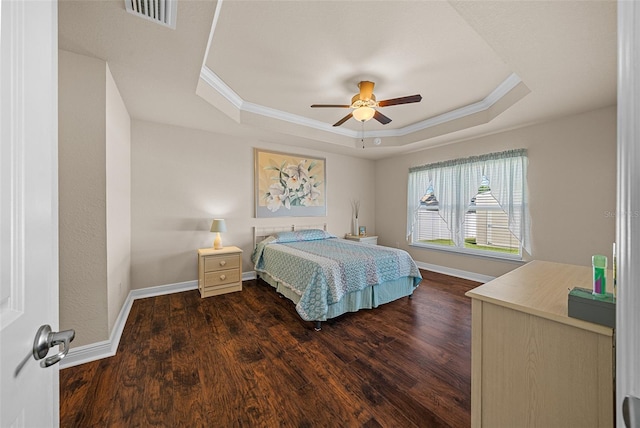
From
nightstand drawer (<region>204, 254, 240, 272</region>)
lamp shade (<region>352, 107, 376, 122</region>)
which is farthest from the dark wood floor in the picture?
lamp shade (<region>352, 107, 376, 122</region>)

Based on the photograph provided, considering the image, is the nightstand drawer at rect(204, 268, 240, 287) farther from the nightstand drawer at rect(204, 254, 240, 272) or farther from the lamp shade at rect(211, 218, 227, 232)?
the lamp shade at rect(211, 218, 227, 232)

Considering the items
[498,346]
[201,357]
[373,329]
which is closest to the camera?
[498,346]

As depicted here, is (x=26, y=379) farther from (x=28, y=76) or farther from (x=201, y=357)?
(x=201, y=357)

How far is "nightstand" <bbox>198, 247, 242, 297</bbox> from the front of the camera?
3195 mm

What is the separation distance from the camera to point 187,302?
9.95 ft

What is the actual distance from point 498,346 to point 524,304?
24 cm

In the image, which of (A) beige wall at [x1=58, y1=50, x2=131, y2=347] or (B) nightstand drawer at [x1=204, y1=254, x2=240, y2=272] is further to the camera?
(B) nightstand drawer at [x1=204, y1=254, x2=240, y2=272]

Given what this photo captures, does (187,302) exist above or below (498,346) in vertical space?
below

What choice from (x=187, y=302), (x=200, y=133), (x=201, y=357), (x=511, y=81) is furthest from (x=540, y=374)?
(x=200, y=133)

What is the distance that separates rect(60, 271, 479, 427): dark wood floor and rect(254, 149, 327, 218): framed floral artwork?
1942mm

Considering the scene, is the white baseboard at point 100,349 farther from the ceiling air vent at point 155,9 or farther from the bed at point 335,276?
the ceiling air vent at point 155,9

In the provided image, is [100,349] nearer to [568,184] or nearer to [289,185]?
[289,185]

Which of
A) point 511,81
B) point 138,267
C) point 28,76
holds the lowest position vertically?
point 138,267

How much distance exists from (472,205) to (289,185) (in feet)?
10.4
